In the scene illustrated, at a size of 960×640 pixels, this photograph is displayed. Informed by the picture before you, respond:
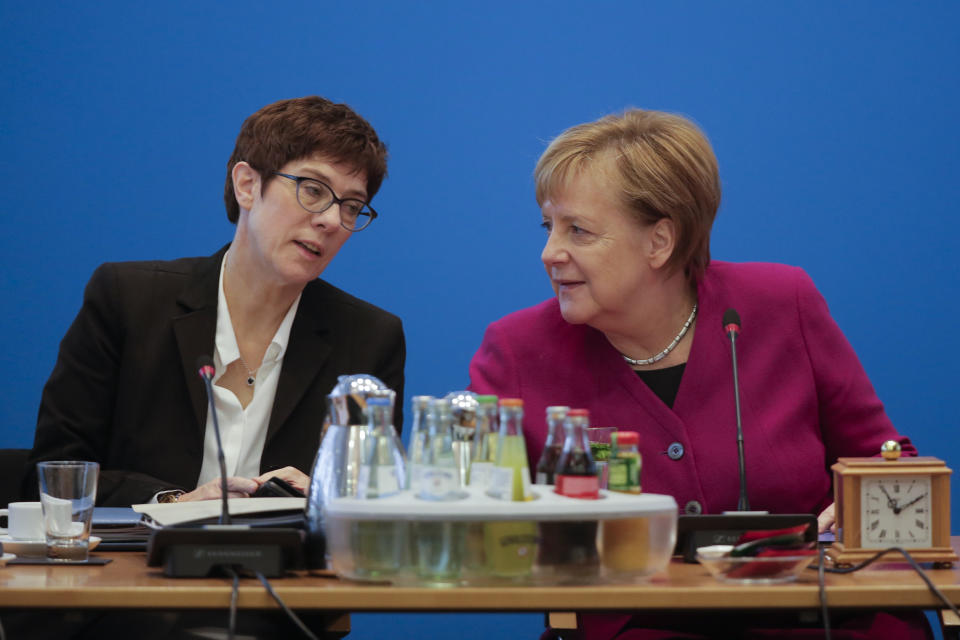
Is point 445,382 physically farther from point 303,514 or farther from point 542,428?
point 303,514

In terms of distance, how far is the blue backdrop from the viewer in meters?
3.10

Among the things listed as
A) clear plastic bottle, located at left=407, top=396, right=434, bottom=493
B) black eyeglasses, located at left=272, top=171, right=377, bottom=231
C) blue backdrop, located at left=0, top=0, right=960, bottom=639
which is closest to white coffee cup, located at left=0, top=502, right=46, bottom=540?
clear plastic bottle, located at left=407, top=396, right=434, bottom=493

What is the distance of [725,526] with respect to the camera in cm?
141

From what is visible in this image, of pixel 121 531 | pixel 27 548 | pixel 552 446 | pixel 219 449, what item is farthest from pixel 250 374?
pixel 552 446

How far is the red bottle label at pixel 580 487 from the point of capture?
121cm

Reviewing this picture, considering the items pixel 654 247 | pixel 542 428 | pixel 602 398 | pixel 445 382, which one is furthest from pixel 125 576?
pixel 445 382

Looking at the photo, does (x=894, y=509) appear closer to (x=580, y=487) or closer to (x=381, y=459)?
(x=580, y=487)

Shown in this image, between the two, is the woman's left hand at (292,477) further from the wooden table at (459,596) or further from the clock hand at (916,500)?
the clock hand at (916,500)

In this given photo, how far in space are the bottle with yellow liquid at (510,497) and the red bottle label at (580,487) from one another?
4cm

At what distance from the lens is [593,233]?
1951 mm

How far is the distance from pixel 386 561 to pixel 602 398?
855mm

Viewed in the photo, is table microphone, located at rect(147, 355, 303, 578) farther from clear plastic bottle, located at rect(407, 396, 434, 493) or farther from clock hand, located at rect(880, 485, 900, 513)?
clock hand, located at rect(880, 485, 900, 513)

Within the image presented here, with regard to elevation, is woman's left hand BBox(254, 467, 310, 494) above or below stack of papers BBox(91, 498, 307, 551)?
above

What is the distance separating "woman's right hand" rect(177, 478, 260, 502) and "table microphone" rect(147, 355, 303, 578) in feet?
1.48
